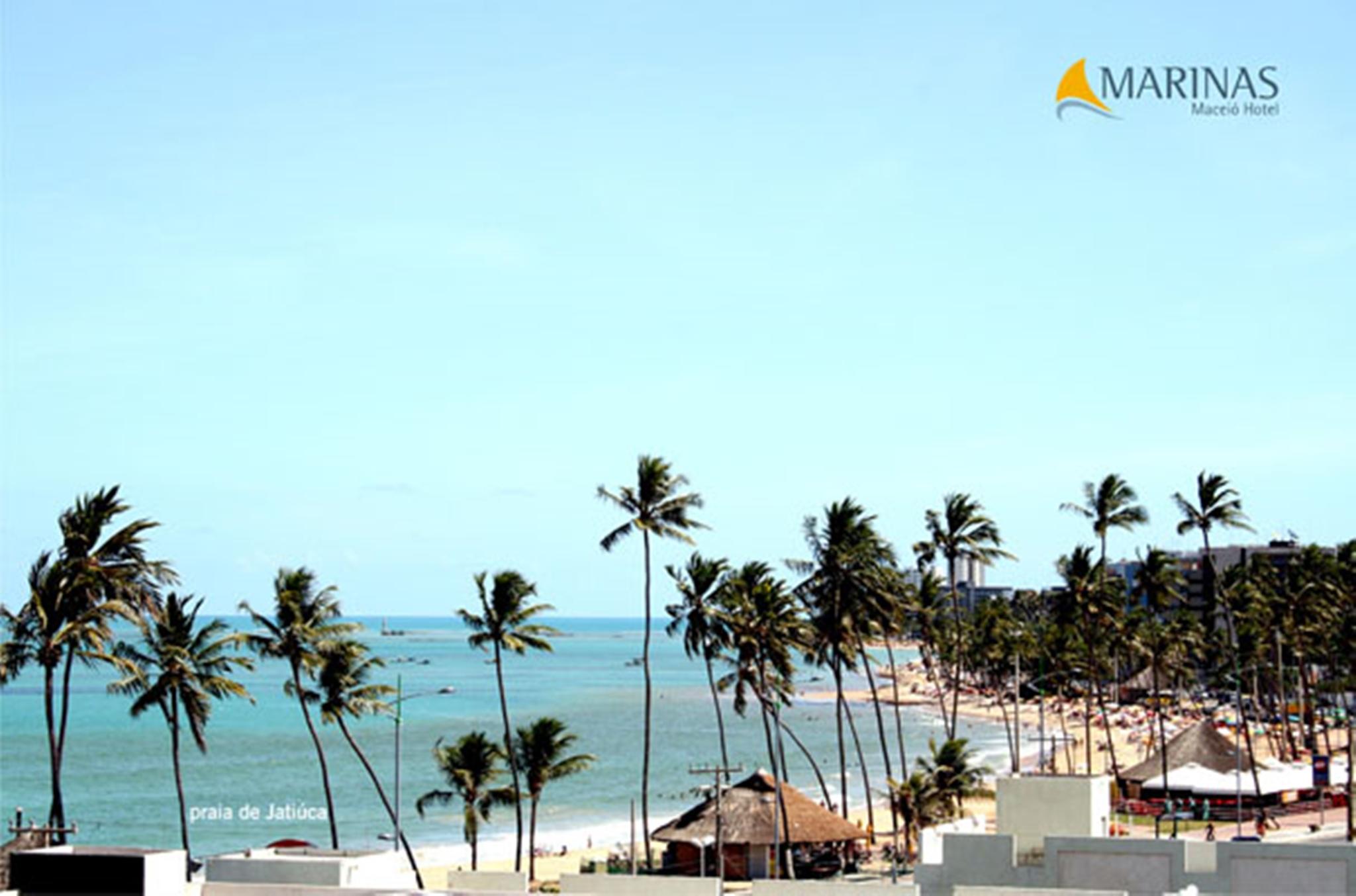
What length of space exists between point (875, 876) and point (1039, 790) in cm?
2482

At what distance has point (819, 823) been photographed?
64.3 metres

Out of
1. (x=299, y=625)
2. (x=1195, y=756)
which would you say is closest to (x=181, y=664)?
(x=299, y=625)

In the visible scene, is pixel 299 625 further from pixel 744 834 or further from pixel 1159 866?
pixel 1159 866

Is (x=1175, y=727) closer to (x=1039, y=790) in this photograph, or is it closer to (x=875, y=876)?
(x=875, y=876)

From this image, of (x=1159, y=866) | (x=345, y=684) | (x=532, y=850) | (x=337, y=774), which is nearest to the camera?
(x=1159, y=866)

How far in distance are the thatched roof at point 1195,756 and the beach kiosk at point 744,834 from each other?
81.5 ft

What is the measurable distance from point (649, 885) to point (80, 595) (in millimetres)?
24052

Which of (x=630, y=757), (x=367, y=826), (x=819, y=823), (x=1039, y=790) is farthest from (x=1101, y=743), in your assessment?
(x=1039, y=790)

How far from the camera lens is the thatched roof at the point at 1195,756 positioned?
270 ft

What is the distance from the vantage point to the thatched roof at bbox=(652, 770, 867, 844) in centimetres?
6281

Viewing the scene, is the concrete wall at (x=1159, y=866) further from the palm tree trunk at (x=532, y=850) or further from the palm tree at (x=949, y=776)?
the palm tree at (x=949, y=776)

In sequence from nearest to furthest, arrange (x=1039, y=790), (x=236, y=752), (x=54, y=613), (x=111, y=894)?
1. (x=111, y=894)
2. (x=1039, y=790)
3. (x=54, y=613)
4. (x=236, y=752)

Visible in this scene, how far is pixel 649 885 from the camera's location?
103 feet

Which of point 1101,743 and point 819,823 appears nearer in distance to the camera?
point 819,823
